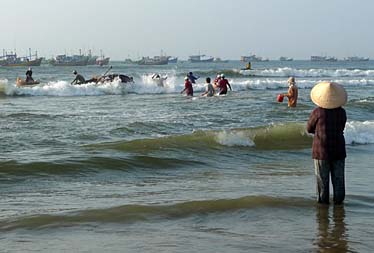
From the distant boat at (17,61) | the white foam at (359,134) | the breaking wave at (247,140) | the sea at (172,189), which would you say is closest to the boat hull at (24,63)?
the distant boat at (17,61)

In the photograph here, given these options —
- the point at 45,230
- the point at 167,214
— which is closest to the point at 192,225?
the point at 167,214

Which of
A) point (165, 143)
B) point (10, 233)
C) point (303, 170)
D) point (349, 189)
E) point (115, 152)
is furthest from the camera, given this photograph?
point (165, 143)

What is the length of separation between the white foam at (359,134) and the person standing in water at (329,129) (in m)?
8.53

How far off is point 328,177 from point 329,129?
2.12 ft

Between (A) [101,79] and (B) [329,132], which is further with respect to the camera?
(A) [101,79]

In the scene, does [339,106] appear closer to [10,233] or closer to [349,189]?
[349,189]

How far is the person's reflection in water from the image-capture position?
6512 millimetres

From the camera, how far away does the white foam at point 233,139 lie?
15367 mm

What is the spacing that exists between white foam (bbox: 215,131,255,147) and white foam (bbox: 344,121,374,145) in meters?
2.67

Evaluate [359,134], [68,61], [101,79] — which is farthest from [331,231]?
[68,61]

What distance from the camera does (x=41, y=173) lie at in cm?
1102

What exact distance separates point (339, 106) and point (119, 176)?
176 inches

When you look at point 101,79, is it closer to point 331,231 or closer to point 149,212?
point 149,212

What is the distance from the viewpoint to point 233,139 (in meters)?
15.6
